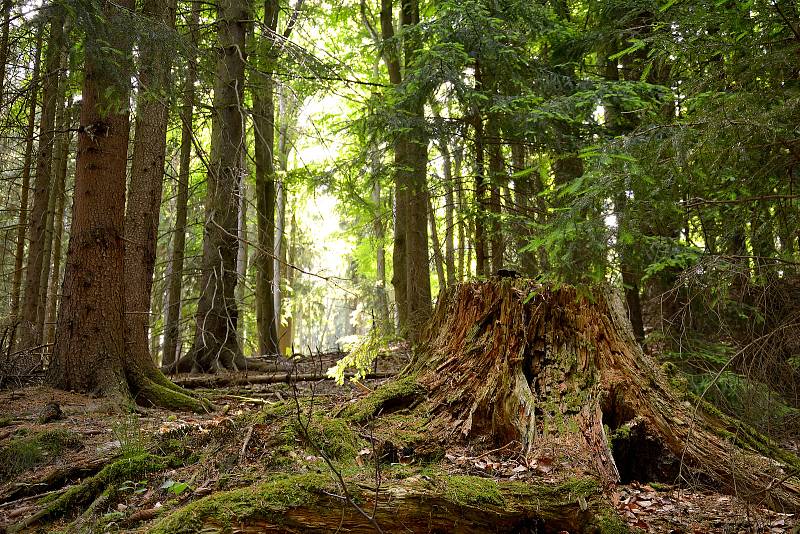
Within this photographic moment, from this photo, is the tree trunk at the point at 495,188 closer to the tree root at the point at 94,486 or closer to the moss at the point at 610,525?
the moss at the point at 610,525

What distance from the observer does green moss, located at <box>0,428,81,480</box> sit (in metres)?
4.22

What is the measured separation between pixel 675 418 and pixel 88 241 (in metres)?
6.38

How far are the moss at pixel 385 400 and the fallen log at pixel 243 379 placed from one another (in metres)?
3.27

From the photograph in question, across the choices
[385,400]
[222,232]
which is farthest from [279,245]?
[385,400]

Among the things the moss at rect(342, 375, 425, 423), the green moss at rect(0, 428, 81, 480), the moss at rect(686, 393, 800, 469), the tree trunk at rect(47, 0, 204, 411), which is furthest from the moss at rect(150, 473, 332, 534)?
the tree trunk at rect(47, 0, 204, 411)

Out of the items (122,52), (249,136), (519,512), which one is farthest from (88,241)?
(249,136)

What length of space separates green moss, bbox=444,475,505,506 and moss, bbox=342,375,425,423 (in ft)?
4.86

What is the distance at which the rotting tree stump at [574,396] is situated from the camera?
446 cm

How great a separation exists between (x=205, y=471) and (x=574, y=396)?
304 centimetres

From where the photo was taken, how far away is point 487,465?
429 cm

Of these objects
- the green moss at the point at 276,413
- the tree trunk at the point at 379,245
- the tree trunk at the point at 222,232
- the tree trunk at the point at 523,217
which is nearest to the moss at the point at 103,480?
the green moss at the point at 276,413

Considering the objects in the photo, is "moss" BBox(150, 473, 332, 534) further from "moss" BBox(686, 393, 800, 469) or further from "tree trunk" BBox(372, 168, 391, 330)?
"tree trunk" BBox(372, 168, 391, 330)

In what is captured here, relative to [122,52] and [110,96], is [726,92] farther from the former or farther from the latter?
[110,96]

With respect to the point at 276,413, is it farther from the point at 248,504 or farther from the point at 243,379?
the point at 243,379
